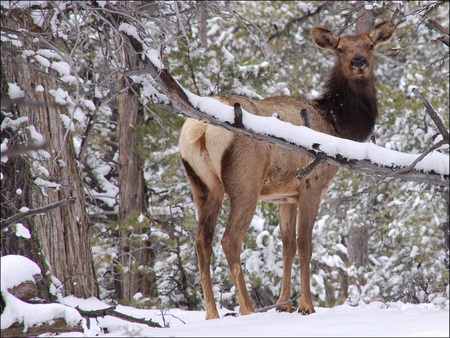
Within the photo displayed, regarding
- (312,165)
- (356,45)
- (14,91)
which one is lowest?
(312,165)

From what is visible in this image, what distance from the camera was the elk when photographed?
21.4 feet

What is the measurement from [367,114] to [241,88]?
3103 millimetres

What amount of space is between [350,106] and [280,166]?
1579mm

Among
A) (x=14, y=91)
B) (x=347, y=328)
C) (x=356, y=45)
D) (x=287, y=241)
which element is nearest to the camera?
(x=347, y=328)

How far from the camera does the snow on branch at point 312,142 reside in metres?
4.66

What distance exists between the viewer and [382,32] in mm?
8102

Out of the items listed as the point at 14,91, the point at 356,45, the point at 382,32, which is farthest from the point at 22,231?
the point at 382,32

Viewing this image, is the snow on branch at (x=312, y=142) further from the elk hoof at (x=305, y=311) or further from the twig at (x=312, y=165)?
the elk hoof at (x=305, y=311)

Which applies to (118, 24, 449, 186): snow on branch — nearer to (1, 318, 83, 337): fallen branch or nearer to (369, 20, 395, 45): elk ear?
(1, 318, 83, 337): fallen branch

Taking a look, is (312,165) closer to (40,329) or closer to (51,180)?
(40,329)

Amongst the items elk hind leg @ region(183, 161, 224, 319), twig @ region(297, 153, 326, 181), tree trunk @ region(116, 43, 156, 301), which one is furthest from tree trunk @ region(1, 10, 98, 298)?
tree trunk @ region(116, 43, 156, 301)

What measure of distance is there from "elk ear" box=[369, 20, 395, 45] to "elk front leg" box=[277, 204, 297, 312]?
7.32ft

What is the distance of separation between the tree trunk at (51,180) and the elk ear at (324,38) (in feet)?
10.4

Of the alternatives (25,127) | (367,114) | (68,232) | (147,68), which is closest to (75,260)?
(68,232)
